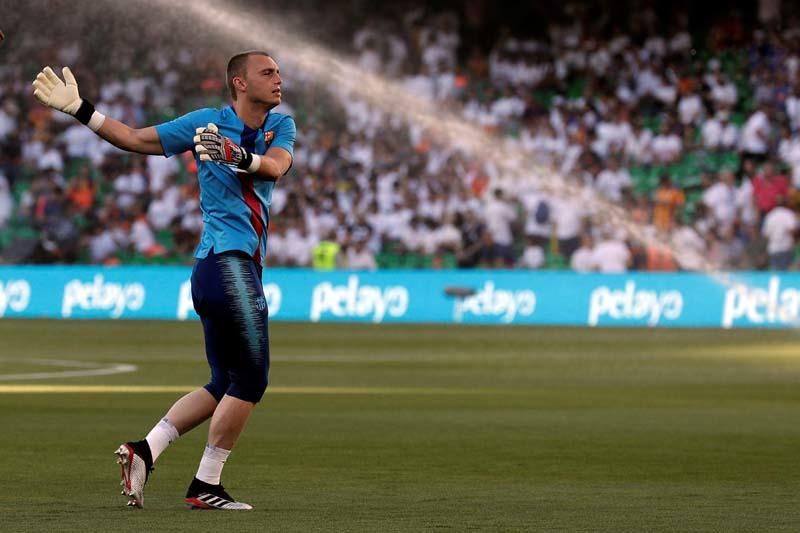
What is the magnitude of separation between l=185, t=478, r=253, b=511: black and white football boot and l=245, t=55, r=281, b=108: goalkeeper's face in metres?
1.94

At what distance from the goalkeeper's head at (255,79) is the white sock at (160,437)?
1.72m

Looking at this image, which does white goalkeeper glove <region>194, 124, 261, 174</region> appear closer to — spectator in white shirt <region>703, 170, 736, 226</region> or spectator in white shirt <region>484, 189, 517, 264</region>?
spectator in white shirt <region>703, 170, 736, 226</region>

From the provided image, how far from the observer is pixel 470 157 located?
38000 mm

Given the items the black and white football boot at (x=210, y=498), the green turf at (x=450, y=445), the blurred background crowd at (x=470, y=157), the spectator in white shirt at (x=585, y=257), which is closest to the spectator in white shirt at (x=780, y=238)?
the blurred background crowd at (x=470, y=157)

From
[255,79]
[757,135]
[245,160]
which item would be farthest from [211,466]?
[757,135]

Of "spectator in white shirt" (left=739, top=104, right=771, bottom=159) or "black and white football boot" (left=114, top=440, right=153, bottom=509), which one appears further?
"spectator in white shirt" (left=739, top=104, right=771, bottom=159)

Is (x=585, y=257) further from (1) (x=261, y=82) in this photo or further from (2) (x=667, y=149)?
(1) (x=261, y=82)

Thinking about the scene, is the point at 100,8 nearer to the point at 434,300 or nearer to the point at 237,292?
the point at 434,300

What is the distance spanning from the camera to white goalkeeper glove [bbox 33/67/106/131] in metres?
9.12

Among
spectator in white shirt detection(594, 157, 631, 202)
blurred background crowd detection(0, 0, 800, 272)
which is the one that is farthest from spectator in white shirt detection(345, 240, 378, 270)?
spectator in white shirt detection(594, 157, 631, 202)

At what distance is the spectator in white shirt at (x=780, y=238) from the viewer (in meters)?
33.1

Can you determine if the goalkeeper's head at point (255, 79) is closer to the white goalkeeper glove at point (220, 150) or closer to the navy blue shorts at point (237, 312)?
the white goalkeeper glove at point (220, 150)

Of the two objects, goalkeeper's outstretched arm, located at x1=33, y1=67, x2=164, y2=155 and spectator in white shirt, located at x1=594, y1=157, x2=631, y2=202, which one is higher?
spectator in white shirt, located at x1=594, y1=157, x2=631, y2=202

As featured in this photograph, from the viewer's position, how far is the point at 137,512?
9.18 metres
